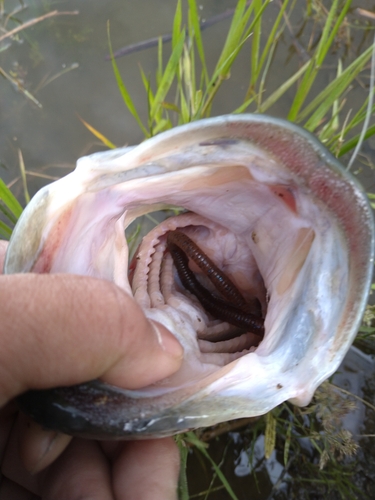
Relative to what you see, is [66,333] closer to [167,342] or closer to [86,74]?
[167,342]

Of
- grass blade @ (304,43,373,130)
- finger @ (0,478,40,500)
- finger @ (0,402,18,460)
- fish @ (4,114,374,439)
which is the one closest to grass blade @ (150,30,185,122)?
grass blade @ (304,43,373,130)

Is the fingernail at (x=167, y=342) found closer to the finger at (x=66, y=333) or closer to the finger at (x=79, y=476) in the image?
the finger at (x=66, y=333)

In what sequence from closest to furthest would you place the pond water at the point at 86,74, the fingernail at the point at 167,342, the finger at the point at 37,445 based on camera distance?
the fingernail at the point at 167,342
the finger at the point at 37,445
the pond water at the point at 86,74

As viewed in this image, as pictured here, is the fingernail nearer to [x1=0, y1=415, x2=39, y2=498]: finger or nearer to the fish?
the fish

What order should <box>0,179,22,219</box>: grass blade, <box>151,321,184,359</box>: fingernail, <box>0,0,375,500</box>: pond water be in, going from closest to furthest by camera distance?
<box>151,321,184,359</box>: fingernail, <box>0,179,22,219</box>: grass blade, <box>0,0,375,500</box>: pond water

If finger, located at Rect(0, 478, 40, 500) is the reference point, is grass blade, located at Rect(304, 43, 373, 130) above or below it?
above

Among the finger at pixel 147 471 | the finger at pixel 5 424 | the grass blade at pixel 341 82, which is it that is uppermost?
the grass blade at pixel 341 82

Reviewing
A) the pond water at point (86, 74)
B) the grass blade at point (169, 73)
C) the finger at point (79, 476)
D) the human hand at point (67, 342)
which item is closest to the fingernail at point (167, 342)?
the human hand at point (67, 342)
